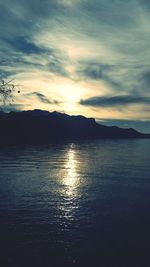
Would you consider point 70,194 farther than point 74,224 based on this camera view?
Yes

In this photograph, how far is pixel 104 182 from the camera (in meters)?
70.5

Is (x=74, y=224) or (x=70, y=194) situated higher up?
(x=70, y=194)

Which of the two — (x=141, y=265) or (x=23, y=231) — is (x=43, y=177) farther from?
(x=141, y=265)

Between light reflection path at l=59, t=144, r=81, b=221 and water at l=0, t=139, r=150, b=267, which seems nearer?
water at l=0, t=139, r=150, b=267

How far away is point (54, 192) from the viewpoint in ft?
191

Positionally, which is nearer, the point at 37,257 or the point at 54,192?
the point at 37,257

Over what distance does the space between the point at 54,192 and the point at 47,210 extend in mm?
13376

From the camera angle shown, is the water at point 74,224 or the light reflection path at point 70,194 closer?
the water at point 74,224

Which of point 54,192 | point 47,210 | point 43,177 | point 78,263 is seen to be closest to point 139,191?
point 54,192

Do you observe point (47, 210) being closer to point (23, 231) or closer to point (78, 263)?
point (23, 231)

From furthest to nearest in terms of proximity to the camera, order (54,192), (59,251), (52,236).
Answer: (54,192) → (52,236) → (59,251)

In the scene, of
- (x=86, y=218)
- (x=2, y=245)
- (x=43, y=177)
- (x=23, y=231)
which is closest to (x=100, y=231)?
(x=86, y=218)

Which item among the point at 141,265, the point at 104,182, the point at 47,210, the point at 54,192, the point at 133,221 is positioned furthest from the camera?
the point at 104,182

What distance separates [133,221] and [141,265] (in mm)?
12723
